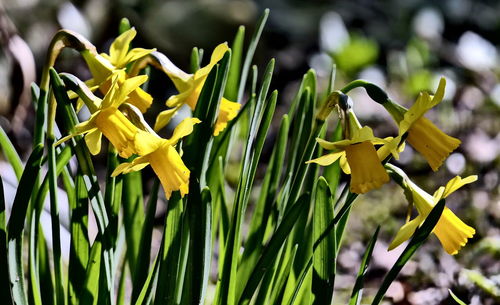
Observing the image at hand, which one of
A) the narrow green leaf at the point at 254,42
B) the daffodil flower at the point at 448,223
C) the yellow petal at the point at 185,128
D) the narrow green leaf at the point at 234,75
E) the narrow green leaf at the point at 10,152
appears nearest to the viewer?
the yellow petal at the point at 185,128

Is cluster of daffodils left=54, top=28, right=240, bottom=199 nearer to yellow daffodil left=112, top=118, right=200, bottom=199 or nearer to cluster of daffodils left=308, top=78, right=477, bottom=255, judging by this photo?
yellow daffodil left=112, top=118, right=200, bottom=199

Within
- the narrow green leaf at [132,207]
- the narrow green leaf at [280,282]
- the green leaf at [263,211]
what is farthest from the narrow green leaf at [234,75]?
the narrow green leaf at [280,282]

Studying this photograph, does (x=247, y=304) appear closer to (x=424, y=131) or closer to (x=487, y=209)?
(x=424, y=131)

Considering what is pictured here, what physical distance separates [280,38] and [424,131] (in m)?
3.27

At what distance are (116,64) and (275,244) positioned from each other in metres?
0.37

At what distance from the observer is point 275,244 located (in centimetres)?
116

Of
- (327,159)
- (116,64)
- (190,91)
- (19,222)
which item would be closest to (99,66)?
(116,64)

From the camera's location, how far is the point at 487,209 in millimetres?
2299

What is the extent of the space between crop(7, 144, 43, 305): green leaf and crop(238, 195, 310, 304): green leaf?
13.7 inches

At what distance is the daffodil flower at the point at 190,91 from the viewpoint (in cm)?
112

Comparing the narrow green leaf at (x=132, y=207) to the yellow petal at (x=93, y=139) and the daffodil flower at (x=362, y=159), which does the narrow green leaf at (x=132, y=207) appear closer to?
the yellow petal at (x=93, y=139)

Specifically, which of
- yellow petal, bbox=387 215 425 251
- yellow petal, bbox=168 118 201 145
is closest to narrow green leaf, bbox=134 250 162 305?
yellow petal, bbox=168 118 201 145

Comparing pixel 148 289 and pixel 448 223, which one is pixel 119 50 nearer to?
pixel 148 289

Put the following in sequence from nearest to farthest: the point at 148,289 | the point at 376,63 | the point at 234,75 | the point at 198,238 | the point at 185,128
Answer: the point at 185,128 < the point at 198,238 < the point at 148,289 < the point at 234,75 < the point at 376,63
